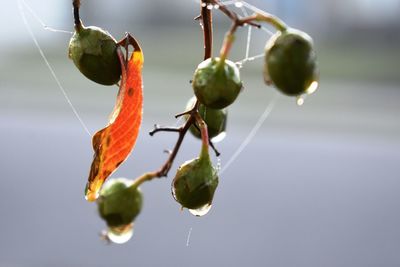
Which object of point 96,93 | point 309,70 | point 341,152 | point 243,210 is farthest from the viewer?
point 96,93

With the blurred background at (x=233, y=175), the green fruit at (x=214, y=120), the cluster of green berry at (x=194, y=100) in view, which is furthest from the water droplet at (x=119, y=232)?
the blurred background at (x=233, y=175)

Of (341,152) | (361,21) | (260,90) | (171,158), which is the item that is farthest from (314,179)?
(361,21)

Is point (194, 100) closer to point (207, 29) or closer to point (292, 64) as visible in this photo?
point (207, 29)

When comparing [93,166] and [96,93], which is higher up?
[93,166]

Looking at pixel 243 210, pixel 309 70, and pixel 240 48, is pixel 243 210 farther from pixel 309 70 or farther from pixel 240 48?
pixel 240 48

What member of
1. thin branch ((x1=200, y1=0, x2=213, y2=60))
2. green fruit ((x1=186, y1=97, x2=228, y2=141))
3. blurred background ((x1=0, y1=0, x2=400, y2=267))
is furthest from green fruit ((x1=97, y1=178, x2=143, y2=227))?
blurred background ((x1=0, y1=0, x2=400, y2=267))

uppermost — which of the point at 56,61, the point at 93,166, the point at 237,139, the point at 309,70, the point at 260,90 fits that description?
the point at 309,70

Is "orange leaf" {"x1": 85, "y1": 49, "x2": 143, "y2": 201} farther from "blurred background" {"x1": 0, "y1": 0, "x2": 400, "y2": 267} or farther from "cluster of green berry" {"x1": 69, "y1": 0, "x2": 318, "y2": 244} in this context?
"blurred background" {"x1": 0, "y1": 0, "x2": 400, "y2": 267}

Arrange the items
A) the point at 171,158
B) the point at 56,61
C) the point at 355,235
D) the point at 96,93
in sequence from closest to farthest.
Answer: the point at 171,158 < the point at 355,235 < the point at 96,93 < the point at 56,61

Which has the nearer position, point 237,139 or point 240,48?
point 237,139
